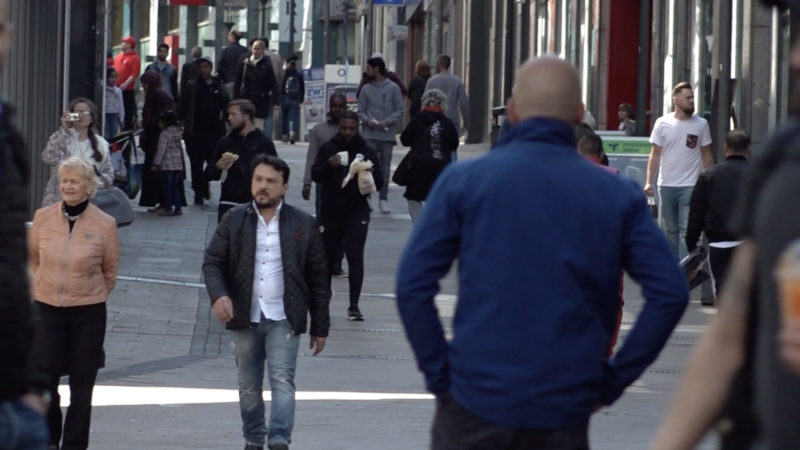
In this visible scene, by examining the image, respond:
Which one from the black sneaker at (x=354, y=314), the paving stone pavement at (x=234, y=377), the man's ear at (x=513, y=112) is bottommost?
the paving stone pavement at (x=234, y=377)

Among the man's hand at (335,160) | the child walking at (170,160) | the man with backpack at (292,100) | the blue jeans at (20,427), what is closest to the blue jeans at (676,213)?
the man's hand at (335,160)

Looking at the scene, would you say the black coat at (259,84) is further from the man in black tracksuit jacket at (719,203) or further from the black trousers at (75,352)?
the black trousers at (75,352)

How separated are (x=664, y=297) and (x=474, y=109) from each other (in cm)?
4112

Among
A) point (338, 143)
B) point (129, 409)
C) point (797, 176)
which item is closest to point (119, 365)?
point (129, 409)

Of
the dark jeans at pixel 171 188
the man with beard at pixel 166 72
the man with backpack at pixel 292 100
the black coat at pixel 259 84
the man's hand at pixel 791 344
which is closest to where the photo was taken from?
the man's hand at pixel 791 344

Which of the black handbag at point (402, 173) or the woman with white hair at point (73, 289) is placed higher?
the black handbag at point (402, 173)

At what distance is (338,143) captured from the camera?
15.7 m

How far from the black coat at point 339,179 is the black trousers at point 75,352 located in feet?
21.7

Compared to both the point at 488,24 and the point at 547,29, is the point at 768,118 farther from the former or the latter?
the point at 488,24

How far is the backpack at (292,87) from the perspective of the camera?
44.1 metres

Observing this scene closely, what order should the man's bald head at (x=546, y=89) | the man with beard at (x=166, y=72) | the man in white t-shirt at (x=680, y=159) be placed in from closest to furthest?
the man's bald head at (x=546, y=89) < the man in white t-shirt at (x=680, y=159) < the man with beard at (x=166, y=72)

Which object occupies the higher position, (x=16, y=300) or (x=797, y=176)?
(x=797, y=176)

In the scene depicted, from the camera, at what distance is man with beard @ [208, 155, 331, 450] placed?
8859 millimetres

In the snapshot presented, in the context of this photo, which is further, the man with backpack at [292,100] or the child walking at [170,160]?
the man with backpack at [292,100]
